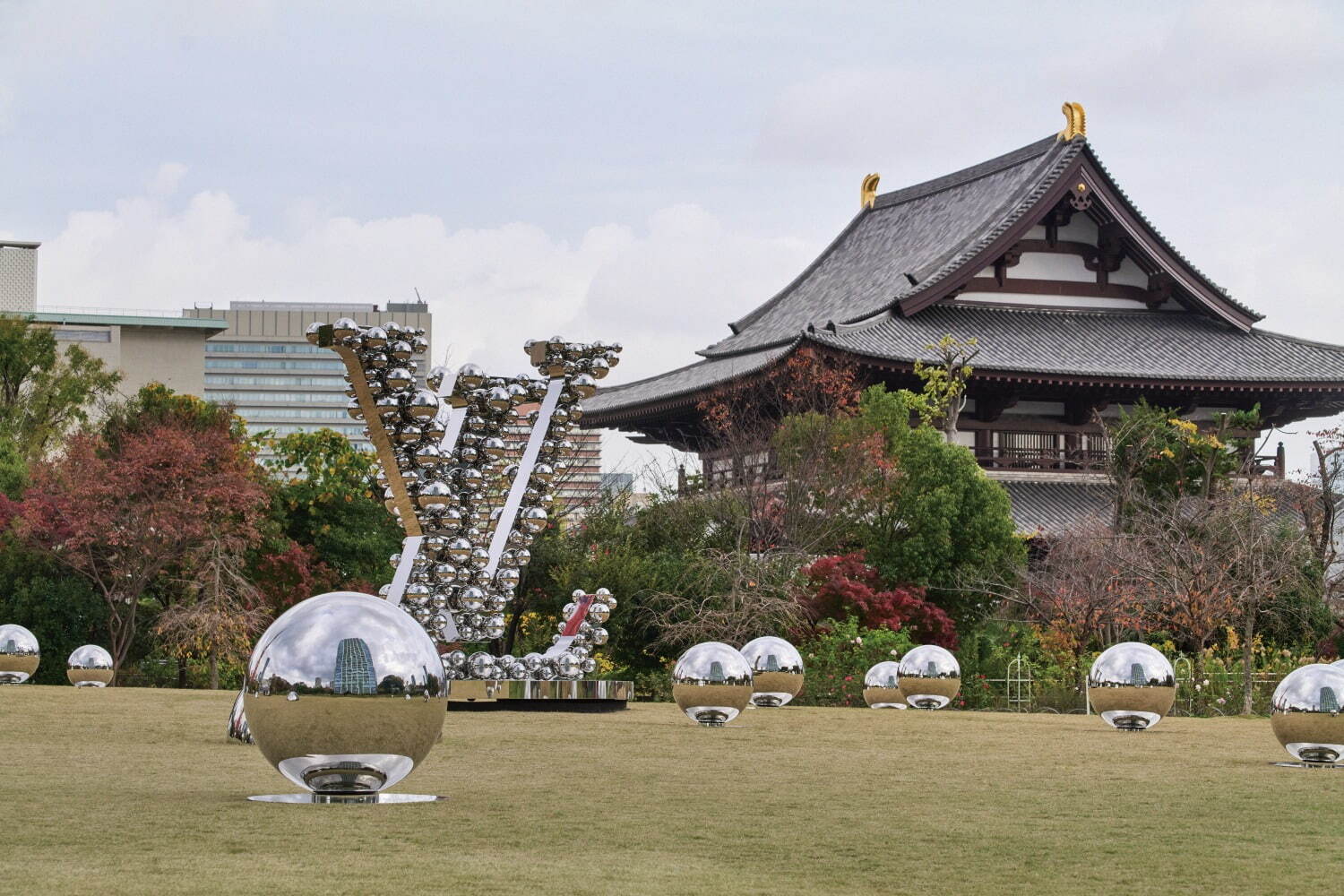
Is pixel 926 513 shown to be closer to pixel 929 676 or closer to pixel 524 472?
pixel 929 676

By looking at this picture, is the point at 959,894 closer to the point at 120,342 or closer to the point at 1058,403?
the point at 1058,403

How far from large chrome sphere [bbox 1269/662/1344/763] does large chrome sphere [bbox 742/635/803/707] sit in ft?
28.6

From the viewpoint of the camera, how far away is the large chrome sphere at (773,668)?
22.2m

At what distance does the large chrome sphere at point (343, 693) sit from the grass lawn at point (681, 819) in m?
0.31

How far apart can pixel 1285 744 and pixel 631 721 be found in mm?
7026

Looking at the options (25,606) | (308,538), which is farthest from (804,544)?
(25,606)

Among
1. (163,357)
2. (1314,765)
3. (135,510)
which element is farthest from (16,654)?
(163,357)

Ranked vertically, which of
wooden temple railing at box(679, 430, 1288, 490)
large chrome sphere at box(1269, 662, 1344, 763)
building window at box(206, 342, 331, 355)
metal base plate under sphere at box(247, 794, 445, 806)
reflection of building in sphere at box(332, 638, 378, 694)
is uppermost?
building window at box(206, 342, 331, 355)

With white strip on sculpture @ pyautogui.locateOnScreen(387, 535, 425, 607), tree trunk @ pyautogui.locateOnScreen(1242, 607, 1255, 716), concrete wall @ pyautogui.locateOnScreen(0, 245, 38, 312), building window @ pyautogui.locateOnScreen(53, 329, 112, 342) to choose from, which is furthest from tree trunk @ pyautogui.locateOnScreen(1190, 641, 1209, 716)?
building window @ pyautogui.locateOnScreen(53, 329, 112, 342)

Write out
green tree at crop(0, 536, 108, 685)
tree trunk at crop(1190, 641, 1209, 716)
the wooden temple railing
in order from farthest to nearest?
1. the wooden temple railing
2. green tree at crop(0, 536, 108, 685)
3. tree trunk at crop(1190, 641, 1209, 716)

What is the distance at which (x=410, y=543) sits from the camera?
767 inches

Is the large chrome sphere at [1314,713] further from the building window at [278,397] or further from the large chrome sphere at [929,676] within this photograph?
the building window at [278,397]

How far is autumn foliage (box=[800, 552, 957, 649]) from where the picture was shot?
30.2 meters

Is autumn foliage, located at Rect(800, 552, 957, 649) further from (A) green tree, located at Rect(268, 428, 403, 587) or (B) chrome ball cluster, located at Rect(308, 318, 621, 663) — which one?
(B) chrome ball cluster, located at Rect(308, 318, 621, 663)
